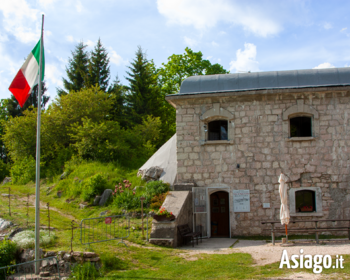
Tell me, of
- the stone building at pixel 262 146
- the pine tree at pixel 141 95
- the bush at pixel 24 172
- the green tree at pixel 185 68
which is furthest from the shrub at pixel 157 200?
the green tree at pixel 185 68

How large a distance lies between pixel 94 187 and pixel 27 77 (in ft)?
28.7

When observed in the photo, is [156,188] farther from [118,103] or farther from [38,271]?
[118,103]

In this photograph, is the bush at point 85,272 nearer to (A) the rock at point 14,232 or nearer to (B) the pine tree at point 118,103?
(A) the rock at point 14,232

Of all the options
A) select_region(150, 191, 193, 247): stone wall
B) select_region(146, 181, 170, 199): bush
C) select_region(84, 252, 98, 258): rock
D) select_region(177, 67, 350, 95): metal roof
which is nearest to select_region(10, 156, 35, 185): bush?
select_region(146, 181, 170, 199): bush

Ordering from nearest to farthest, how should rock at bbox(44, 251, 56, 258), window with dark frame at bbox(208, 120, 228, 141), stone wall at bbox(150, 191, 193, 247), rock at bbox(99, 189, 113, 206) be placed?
rock at bbox(44, 251, 56, 258)
stone wall at bbox(150, 191, 193, 247)
window with dark frame at bbox(208, 120, 228, 141)
rock at bbox(99, 189, 113, 206)

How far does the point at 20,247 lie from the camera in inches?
389

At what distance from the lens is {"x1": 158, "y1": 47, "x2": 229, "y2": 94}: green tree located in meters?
32.8

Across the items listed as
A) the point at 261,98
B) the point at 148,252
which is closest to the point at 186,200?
the point at 148,252

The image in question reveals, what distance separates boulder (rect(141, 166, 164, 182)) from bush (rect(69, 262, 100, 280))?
8.77 metres

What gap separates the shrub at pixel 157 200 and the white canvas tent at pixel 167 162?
1.62 m

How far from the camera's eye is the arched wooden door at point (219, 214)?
47.0 feet

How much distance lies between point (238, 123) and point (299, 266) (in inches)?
279

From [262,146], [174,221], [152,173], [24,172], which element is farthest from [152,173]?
[24,172]

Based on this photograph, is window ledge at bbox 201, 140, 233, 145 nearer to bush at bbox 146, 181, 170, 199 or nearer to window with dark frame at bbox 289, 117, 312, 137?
window with dark frame at bbox 289, 117, 312, 137
